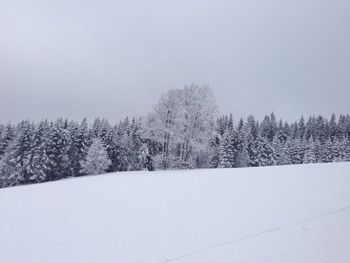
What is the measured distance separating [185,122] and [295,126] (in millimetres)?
128696

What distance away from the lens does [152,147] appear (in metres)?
66.8

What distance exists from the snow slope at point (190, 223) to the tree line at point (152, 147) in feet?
65.9

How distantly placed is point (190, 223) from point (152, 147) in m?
56.3

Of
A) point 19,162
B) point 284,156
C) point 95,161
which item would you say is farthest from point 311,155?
point 19,162

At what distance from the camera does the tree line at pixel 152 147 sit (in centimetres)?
3678

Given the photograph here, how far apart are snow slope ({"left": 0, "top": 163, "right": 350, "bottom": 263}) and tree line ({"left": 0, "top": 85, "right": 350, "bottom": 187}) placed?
65.9ft

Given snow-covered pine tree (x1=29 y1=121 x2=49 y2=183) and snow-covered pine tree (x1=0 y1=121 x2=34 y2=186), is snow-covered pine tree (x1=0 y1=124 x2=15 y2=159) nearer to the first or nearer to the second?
snow-covered pine tree (x1=0 y1=121 x2=34 y2=186)

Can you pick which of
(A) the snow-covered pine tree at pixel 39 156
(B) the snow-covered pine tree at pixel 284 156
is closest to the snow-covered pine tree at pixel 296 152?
(B) the snow-covered pine tree at pixel 284 156

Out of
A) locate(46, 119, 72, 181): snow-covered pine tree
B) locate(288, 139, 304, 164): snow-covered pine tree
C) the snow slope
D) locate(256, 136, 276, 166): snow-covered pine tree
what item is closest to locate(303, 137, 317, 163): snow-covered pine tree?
locate(288, 139, 304, 164): snow-covered pine tree

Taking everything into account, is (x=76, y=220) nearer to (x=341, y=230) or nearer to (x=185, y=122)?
(x=341, y=230)

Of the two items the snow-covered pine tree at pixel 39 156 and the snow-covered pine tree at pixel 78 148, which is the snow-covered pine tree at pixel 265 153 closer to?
the snow-covered pine tree at pixel 78 148

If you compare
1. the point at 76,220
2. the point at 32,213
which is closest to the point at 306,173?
the point at 76,220

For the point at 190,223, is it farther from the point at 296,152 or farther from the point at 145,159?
the point at 296,152

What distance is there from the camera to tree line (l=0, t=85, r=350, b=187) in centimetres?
3678
